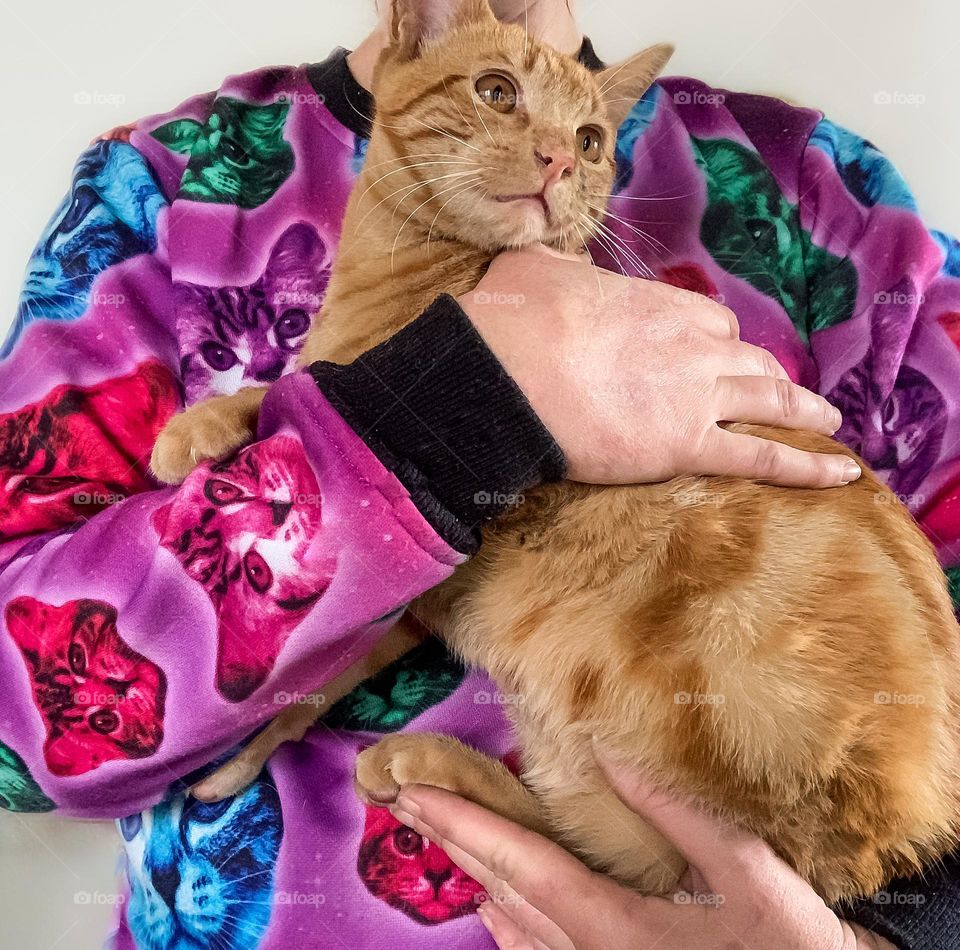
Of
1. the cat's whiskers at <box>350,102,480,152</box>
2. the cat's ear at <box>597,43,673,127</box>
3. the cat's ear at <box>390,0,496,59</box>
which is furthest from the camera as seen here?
the cat's ear at <box>597,43,673,127</box>

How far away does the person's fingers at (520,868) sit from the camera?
2.92ft

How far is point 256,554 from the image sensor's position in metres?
0.80

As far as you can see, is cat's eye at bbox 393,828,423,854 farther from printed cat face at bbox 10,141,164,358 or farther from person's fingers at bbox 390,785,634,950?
printed cat face at bbox 10,141,164,358

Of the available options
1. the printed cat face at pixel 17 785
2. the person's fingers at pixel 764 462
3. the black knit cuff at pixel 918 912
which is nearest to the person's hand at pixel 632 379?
the person's fingers at pixel 764 462

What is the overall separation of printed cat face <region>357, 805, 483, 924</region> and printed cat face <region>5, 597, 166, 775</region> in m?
0.32

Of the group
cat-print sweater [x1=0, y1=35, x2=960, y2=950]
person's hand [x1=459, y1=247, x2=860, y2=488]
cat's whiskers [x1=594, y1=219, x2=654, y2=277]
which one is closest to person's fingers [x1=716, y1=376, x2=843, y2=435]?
person's hand [x1=459, y1=247, x2=860, y2=488]

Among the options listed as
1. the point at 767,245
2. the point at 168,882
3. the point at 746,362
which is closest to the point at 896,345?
the point at 767,245

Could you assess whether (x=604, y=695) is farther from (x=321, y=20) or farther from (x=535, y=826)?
(x=321, y=20)

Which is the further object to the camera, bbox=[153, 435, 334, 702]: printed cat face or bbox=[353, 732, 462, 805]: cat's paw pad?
bbox=[353, 732, 462, 805]: cat's paw pad

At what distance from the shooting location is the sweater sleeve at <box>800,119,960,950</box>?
4.15 feet

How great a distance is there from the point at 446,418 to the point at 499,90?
21.8 inches

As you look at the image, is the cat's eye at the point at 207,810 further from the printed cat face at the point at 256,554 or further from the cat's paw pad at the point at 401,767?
the printed cat face at the point at 256,554

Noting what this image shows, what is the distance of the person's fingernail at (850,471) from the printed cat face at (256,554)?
0.62 meters

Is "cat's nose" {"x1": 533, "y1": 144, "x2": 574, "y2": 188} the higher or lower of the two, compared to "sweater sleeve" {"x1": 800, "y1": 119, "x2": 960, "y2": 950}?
higher
